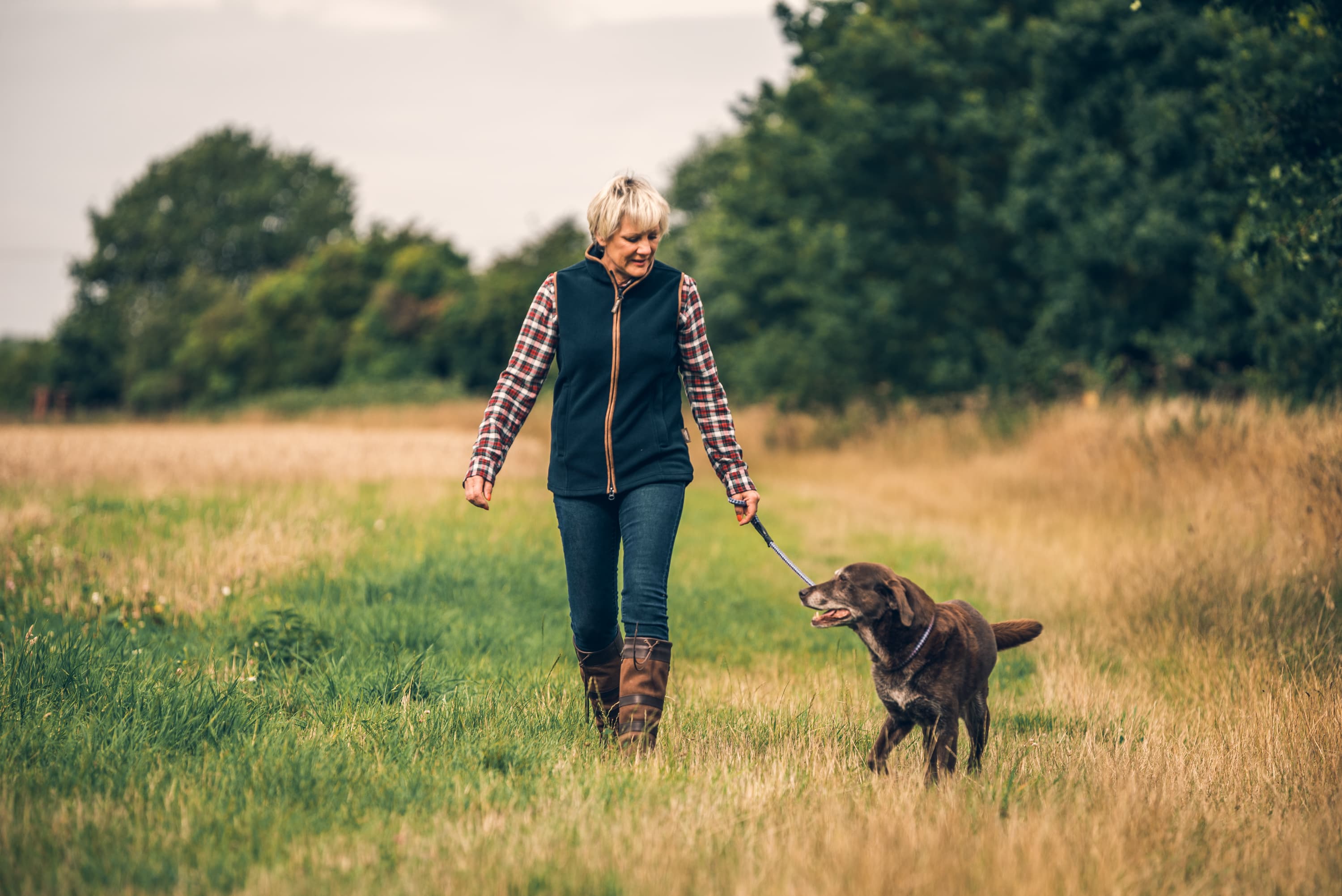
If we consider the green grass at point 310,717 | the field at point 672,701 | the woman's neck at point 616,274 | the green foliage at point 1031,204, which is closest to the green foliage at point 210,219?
the green foliage at point 1031,204

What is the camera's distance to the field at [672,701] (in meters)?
3.07

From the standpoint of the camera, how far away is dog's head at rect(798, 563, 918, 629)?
4258 millimetres

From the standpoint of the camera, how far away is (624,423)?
167 inches

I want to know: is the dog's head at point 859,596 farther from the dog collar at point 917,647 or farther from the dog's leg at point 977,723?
the dog's leg at point 977,723

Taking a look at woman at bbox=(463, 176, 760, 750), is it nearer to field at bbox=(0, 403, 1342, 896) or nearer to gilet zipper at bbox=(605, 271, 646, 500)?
gilet zipper at bbox=(605, 271, 646, 500)

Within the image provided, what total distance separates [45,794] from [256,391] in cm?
5507

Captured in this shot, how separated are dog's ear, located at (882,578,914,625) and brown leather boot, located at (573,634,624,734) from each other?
1.14 m

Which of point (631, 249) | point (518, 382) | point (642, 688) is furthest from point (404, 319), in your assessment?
point (642, 688)

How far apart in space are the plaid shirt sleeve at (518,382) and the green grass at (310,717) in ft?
3.42

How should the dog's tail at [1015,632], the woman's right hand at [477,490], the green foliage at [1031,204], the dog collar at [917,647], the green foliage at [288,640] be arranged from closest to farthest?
the dog collar at [917,647] < the woman's right hand at [477,490] < the dog's tail at [1015,632] < the green foliage at [288,640] < the green foliage at [1031,204]

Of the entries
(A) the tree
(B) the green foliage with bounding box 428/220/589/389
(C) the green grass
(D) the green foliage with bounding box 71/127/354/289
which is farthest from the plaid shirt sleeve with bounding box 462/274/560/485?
(D) the green foliage with bounding box 71/127/354/289

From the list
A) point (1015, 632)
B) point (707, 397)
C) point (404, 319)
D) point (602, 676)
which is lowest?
point (602, 676)

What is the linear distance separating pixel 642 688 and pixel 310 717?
1.37m

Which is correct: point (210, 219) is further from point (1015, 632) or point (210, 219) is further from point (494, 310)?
point (1015, 632)
